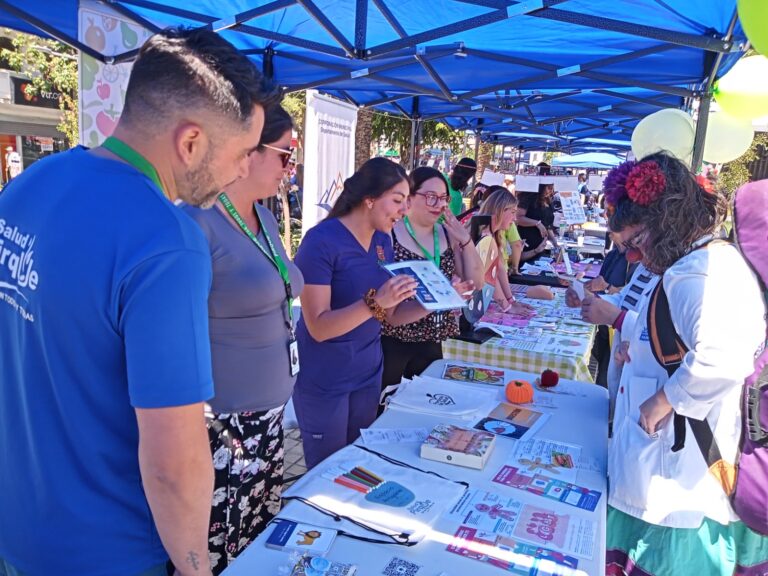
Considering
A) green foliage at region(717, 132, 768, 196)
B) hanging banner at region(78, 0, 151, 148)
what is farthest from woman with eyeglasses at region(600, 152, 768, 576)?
green foliage at region(717, 132, 768, 196)

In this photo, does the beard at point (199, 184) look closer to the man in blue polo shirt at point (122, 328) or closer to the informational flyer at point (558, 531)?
the man in blue polo shirt at point (122, 328)

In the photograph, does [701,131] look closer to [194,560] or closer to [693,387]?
[693,387]

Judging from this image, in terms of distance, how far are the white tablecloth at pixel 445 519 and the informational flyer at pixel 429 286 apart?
41 cm

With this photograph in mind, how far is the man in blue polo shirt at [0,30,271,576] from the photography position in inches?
32.1

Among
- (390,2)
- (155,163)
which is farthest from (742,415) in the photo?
(390,2)

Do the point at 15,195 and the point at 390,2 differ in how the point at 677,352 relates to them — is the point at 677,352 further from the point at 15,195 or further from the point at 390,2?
the point at 390,2

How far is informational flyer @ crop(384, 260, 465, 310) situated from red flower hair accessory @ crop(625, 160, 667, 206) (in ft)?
2.28

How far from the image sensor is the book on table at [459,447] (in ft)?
5.24

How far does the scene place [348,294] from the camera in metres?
2.15

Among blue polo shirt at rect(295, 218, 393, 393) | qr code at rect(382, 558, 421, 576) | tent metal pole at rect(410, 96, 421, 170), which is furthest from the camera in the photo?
tent metal pole at rect(410, 96, 421, 170)

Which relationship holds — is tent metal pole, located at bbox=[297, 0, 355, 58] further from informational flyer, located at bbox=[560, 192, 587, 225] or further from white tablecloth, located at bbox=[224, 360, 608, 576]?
informational flyer, located at bbox=[560, 192, 587, 225]

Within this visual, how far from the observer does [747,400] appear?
1.53m

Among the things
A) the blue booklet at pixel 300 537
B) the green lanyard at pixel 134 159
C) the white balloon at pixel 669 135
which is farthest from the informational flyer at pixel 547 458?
the white balloon at pixel 669 135

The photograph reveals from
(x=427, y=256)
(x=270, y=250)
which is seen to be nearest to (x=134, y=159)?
(x=270, y=250)
